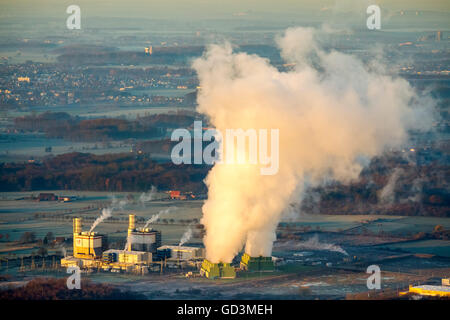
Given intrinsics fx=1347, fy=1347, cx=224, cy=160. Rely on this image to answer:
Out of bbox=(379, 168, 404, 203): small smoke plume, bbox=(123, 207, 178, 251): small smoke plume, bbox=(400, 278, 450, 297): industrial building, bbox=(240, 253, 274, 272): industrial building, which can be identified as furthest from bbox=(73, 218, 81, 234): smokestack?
bbox=(379, 168, 404, 203): small smoke plume

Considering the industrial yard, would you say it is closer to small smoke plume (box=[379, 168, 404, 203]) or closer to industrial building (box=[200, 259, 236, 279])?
industrial building (box=[200, 259, 236, 279])

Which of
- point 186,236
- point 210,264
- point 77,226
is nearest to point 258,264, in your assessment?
point 210,264

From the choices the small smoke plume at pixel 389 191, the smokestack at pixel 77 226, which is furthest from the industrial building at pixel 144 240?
the small smoke plume at pixel 389 191

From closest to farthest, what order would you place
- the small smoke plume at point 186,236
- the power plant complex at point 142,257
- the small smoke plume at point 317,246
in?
the power plant complex at point 142,257 < the small smoke plume at point 186,236 < the small smoke plume at point 317,246

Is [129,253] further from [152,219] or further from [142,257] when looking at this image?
[152,219]

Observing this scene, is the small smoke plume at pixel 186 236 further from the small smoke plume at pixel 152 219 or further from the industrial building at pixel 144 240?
the small smoke plume at pixel 152 219
